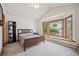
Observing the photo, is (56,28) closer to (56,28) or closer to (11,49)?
(56,28)

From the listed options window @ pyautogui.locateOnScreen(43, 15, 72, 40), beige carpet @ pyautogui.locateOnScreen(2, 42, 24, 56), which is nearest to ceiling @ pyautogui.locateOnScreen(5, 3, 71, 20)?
window @ pyautogui.locateOnScreen(43, 15, 72, 40)

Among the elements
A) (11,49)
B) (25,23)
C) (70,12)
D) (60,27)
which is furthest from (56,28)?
(11,49)

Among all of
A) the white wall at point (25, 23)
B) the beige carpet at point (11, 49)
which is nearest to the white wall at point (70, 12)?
the white wall at point (25, 23)

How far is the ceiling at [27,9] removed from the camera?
6.64 feet

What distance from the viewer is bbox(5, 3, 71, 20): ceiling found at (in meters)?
2.03

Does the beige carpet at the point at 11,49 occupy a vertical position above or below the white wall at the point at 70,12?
below

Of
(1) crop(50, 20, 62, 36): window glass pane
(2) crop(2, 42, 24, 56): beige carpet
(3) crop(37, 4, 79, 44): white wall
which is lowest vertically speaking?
(2) crop(2, 42, 24, 56): beige carpet

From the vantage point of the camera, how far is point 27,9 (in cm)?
212

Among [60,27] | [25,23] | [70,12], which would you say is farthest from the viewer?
[25,23]

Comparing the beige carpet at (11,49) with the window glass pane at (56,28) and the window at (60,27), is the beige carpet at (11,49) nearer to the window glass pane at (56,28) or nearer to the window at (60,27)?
the window at (60,27)

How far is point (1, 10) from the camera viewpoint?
6.58ft

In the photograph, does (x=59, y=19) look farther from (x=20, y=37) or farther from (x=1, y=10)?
(x=1, y=10)

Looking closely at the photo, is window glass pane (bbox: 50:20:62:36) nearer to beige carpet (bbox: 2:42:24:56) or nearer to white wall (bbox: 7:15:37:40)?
white wall (bbox: 7:15:37:40)

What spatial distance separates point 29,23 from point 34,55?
2.78 ft
